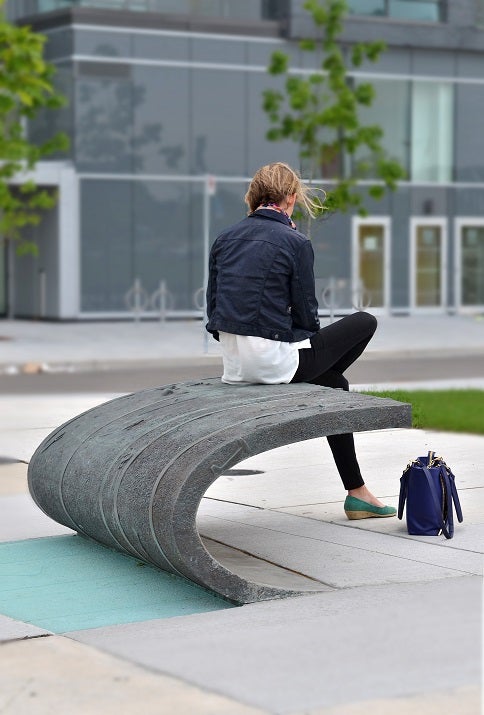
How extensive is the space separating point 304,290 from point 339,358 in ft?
1.87

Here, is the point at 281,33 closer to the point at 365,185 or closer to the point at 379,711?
the point at 365,185

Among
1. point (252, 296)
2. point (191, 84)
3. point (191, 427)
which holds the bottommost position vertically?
point (191, 427)

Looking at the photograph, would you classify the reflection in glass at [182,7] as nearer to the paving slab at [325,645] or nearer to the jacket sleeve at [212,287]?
the jacket sleeve at [212,287]

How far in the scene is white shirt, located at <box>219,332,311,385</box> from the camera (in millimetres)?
7336

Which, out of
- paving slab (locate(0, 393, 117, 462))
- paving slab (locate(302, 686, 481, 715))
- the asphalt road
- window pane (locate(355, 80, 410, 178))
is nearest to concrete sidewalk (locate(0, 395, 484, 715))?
paving slab (locate(302, 686, 481, 715))

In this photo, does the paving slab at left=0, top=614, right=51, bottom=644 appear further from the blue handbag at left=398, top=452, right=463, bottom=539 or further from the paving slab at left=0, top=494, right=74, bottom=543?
the blue handbag at left=398, top=452, right=463, bottom=539

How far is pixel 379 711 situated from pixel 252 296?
3097mm

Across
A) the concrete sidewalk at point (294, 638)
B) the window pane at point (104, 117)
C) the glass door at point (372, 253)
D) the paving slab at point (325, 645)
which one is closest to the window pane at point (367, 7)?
the glass door at point (372, 253)

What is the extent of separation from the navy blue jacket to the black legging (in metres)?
0.21

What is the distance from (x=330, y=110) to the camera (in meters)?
32.0

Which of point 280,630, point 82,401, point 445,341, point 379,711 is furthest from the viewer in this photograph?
point 445,341

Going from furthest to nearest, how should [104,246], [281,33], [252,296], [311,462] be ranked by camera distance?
[281,33] < [104,246] < [311,462] < [252,296]

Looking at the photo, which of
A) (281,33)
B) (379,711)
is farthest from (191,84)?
(379,711)

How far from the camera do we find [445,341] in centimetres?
2716
